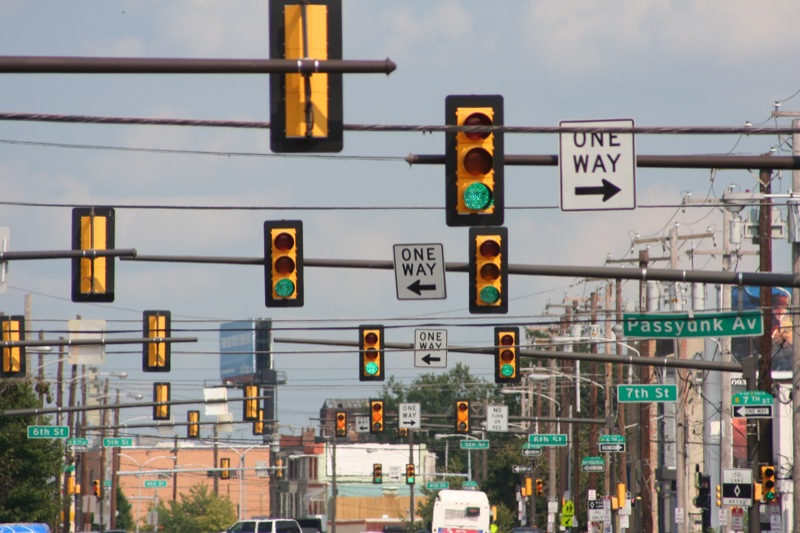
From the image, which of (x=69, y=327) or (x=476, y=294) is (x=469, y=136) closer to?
(x=476, y=294)

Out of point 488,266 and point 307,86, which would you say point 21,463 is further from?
point 307,86

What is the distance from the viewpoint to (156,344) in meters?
33.4

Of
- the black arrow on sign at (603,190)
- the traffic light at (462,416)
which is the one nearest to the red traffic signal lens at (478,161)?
the black arrow on sign at (603,190)

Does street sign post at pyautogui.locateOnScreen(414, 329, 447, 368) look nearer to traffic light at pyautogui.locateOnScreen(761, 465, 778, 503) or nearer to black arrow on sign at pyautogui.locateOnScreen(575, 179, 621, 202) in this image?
traffic light at pyautogui.locateOnScreen(761, 465, 778, 503)

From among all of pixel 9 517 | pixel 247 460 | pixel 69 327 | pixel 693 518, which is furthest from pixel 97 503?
pixel 247 460

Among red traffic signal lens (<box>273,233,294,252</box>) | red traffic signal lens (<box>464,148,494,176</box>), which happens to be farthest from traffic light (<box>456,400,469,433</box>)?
red traffic signal lens (<box>464,148,494,176</box>)

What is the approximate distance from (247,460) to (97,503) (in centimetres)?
12168

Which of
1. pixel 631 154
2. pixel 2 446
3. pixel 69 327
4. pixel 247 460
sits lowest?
pixel 247 460

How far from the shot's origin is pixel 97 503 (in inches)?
2542

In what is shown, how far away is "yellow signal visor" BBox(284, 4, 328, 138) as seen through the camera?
11.5 metres

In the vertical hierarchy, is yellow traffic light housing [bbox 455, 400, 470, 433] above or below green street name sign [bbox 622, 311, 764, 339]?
below

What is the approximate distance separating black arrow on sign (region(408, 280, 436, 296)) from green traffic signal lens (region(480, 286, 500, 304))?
168 inches

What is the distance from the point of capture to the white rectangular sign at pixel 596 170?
14453mm

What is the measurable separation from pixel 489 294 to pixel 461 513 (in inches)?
1340
